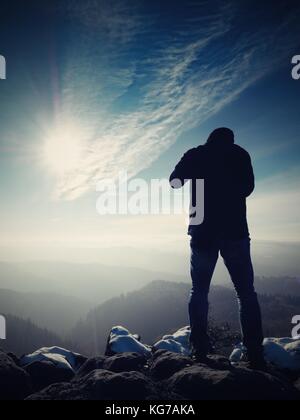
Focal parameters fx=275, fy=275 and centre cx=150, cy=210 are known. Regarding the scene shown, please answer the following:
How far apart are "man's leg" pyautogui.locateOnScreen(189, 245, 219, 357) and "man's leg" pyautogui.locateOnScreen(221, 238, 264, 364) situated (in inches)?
12.7

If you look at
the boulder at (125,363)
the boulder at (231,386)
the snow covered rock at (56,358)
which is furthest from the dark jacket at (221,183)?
the snow covered rock at (56,358)

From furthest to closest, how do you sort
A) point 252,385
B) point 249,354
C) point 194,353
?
point 194,353 < point 249,354 < point 252,385

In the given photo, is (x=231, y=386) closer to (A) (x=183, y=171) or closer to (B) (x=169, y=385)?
(B) (x=169, y=385)

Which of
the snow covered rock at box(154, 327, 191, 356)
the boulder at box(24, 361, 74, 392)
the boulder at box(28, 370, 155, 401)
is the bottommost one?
the snow covered rock at box(154, 327, 191, 356)

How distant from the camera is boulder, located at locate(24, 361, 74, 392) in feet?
17.5

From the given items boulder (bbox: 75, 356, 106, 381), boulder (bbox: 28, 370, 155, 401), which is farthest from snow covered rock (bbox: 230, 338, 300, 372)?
boulder (bbox: 75, 356, 106, 381)

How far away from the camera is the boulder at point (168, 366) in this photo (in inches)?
198

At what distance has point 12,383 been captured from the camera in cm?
461

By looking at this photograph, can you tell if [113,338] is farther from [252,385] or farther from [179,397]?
[252,385]

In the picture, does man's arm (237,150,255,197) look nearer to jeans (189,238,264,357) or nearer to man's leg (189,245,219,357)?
jeans (189,238,264,357)

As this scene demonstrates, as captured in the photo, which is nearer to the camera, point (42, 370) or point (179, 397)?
point (179, 397)

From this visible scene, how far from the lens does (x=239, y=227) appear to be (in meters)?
5.38
